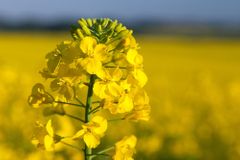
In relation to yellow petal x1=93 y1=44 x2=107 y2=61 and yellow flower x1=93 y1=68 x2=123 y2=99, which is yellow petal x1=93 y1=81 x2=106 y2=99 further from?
yellow petal x1=93 y1=44 x2=107 y2=61

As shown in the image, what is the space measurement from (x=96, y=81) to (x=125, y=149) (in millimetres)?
284

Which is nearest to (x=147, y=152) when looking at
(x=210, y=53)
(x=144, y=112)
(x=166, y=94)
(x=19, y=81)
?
(x=19, y=81)

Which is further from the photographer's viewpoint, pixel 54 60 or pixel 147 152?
pixel 147 152

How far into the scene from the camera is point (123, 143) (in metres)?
2.57

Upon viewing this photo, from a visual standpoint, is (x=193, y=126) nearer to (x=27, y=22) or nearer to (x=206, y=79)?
(x=206, y=79)

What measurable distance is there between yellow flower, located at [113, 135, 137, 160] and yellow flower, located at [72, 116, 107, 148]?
10 centimetres

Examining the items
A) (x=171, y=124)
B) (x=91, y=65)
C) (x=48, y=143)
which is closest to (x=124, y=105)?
(x=91, y=65)

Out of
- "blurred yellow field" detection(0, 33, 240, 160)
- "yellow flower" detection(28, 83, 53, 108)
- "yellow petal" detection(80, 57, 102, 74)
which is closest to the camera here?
"yellow petal" detection(80, 57, 102, 74)

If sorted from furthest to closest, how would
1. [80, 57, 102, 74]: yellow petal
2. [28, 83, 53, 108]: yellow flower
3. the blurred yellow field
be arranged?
the blurred yellow field, [28, 83, 53, 108]: yellow flower, [80, 57, 102, 74]: yellow petal

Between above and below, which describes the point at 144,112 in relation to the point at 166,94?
below

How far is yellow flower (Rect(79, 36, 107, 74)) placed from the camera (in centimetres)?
243

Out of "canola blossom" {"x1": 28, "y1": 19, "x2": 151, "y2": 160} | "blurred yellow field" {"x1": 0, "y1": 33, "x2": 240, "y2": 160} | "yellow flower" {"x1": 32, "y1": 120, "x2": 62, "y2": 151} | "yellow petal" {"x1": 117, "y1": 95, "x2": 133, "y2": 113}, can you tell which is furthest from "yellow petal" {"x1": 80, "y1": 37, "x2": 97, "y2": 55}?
"blurred yellow field" {"x1": 0, "y1": 33, "x2": 240, "y2": 160}

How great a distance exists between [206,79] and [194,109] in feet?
1.60

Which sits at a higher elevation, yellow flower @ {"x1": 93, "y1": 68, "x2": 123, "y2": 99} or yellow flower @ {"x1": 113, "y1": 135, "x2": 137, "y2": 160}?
yellow flower @ {"x1": 93, "y1": 68, "x2": 123, "y2": 99}
